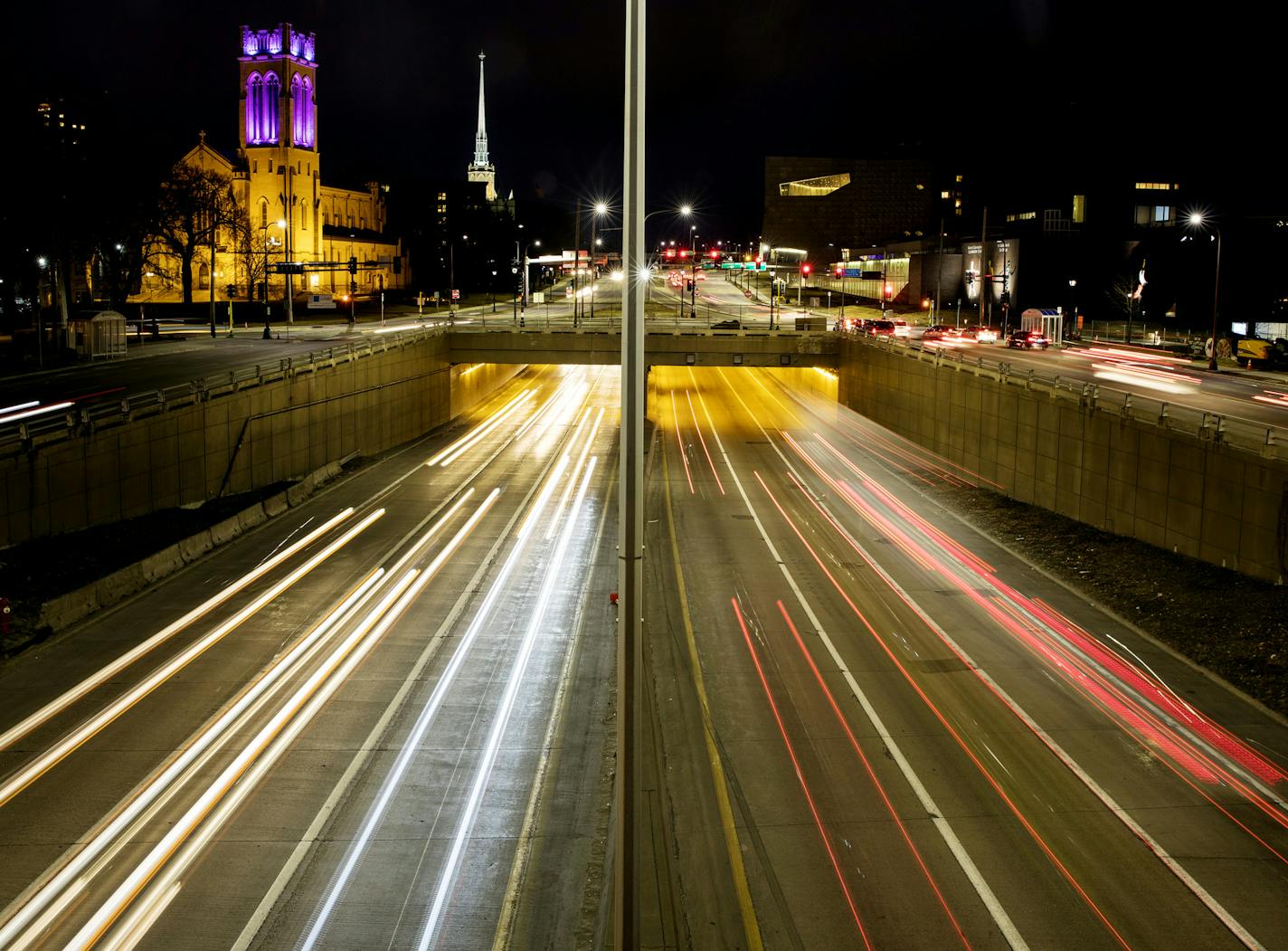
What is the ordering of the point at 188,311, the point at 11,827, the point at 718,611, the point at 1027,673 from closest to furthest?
1. the point at 11,827
2. the point at 1027,673
3. the point at 718,611
4. the point at 188,311

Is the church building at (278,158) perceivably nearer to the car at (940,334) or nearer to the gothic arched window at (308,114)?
the gothic arched window at (308,114)

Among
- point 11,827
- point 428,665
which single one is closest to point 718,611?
point 428,665

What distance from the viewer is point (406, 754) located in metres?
17.0

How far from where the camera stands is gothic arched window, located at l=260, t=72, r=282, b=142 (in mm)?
127250

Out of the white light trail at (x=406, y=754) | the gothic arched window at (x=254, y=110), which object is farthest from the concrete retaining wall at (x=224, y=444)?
the gothic arched window at (x=254, y=110)

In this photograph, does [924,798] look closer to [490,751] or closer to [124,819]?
[490,751]

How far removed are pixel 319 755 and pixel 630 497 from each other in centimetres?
1041

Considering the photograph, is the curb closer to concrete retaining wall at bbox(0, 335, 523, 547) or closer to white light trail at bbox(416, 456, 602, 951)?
concrete retaining wall at bbox(0, 335, 523, 547)

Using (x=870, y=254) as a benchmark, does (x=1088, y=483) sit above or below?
below

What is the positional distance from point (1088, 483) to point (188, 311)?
84198mm

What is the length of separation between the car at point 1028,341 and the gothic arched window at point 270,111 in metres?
93.1

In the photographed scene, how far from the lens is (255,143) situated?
417ft

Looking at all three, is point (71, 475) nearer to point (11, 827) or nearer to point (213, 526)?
point (213, 526)

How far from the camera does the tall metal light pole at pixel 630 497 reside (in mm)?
8211
